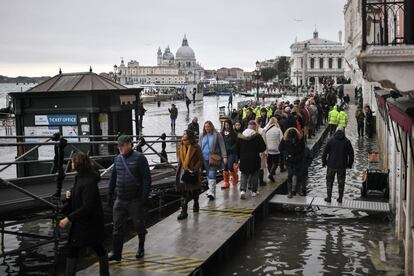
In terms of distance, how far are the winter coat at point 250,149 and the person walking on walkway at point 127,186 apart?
13.9 ft

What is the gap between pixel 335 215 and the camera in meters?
13.0

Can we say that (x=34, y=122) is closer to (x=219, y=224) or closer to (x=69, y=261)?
(x=219, y=224)

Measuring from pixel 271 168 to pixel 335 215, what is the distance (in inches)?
96.1

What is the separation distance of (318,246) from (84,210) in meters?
5.13

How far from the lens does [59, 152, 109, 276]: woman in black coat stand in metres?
7.07

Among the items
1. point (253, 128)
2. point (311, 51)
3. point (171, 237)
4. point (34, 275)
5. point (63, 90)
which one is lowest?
point (34, 275)

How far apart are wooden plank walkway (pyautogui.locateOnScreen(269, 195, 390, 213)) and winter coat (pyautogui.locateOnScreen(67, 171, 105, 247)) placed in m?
6.40

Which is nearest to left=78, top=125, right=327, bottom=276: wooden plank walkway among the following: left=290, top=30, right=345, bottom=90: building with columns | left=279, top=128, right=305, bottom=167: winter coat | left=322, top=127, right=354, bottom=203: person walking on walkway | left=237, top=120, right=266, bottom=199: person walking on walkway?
left=237, top=120, right=266, bottom=199: person walking on walkway

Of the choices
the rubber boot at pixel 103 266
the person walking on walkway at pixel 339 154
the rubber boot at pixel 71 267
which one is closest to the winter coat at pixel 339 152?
the person walking on walkway at pixel 339 154

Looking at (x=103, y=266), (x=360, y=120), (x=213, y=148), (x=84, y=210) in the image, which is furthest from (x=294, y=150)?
(x=360, y=120)

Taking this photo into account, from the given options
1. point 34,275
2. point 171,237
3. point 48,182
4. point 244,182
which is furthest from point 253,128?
point 34,275

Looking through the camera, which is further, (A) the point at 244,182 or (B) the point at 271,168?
(B) the point at 271,168

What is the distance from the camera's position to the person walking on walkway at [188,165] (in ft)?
34.8

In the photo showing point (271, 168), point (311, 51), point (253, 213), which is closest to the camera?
point (253, 213)
